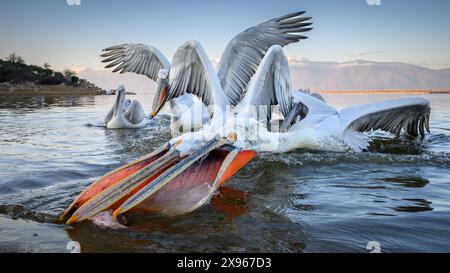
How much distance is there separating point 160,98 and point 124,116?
378 cm

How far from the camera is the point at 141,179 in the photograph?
2578mm

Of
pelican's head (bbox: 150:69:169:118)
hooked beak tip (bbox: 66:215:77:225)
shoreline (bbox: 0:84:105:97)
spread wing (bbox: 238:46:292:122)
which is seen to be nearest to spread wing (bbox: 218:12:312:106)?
pelican's head (bbox: 150:69:169:118)

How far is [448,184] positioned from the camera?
3770 mm

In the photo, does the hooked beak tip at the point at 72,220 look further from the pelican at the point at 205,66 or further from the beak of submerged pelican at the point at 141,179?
the pelican at the point at 205,66

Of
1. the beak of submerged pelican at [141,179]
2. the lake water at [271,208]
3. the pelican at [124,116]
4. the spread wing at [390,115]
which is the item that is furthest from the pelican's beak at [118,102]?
the beak of submerged pelican at [141,179]

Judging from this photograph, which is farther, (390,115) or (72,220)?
(390,115)

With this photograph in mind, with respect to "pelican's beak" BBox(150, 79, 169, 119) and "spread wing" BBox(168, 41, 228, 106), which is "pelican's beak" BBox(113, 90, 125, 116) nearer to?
"pelican's beak" BBox(150, 79, 169, 119)

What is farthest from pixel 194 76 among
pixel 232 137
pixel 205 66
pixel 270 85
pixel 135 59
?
pixel 135 59

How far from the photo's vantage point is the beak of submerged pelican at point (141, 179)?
7.93ft

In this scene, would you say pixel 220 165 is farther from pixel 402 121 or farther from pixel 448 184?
pixel 402 121

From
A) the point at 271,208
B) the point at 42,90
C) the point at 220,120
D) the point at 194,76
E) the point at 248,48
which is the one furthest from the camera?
the point at 42,90

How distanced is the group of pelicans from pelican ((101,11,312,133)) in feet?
0.06

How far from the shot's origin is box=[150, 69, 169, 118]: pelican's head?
5.84m

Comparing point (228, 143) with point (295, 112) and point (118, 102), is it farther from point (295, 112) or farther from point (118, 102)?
point (118, 102)
